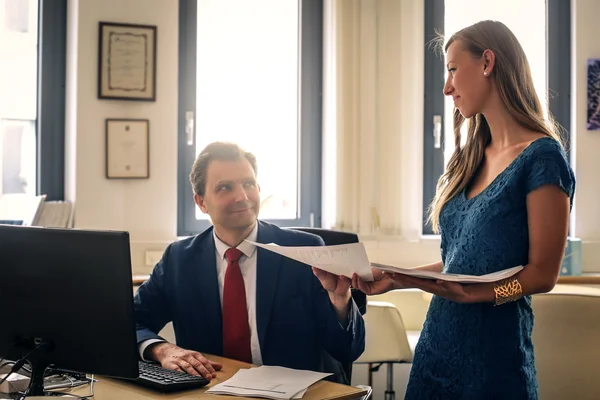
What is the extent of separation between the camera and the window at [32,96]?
432 centimetres

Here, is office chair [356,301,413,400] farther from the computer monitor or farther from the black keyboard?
the computer monitor

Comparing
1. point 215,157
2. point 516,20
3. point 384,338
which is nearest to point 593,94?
point 516,20

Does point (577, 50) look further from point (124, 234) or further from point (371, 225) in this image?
point (124, 234)

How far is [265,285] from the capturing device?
2.31 m

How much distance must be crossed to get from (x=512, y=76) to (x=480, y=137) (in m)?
0.24

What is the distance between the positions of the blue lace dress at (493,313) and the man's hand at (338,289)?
0.24 meters

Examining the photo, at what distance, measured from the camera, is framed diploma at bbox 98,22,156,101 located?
4.24 metres

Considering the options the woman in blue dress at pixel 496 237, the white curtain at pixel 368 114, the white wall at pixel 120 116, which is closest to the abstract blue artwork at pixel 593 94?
the white curtain at pixel 368 114

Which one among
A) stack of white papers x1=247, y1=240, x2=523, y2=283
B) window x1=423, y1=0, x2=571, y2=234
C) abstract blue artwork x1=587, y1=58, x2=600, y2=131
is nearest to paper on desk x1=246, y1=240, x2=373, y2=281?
stack of white papers x1=247, y1=240, x2=523, y2=283

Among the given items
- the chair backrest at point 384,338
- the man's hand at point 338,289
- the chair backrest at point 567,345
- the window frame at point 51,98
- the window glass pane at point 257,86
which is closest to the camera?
the man's hand at point 338,289

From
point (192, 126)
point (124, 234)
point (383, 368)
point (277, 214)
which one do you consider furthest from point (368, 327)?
point (124, 234)

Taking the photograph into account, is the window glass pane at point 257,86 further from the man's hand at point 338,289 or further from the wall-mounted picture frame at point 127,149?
the man's hand at point 338,289

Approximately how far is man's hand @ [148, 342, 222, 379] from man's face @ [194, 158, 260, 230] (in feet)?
1.43

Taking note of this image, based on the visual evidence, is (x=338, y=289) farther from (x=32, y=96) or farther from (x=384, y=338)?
(x=32, y=96)
